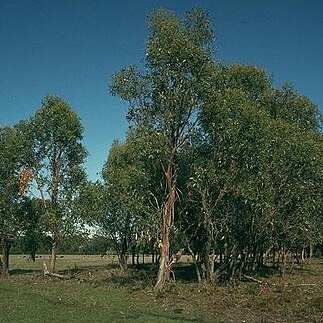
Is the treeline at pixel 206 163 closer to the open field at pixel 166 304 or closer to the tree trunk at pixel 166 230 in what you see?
the tree trunk at pixel 166 230

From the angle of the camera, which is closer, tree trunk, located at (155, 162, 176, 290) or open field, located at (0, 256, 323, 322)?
open field, located at (0, 256, 323, 322)

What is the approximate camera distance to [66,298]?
1320 inches

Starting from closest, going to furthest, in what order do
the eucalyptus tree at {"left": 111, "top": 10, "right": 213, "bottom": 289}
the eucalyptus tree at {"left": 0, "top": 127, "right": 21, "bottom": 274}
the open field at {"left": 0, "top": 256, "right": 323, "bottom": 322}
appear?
the open field at {"left": 0, "top": 256, "right": 323, "bottom": 322}
the eucalyptus tree at {"left": 111, "top": 10, "right": 213, "bottom": 289}
the eucalyptus tree at {"left": 0, "top": 127, "right": 21, "bottom": 274}

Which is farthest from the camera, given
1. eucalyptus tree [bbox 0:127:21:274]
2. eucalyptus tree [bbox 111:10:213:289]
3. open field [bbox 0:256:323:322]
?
eucalyptus tree [bbox 0:127:21:274]

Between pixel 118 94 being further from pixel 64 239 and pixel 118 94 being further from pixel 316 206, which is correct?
pixel 64 239

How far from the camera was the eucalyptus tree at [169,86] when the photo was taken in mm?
37562

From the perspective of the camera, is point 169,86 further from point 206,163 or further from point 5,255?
point 5,255

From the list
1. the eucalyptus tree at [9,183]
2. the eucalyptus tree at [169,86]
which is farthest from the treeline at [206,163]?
the eucalyptus tree at [9,183]

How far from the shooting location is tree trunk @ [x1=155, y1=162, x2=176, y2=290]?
126 feet

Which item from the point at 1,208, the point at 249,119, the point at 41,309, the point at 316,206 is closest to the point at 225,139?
the point at 249,119

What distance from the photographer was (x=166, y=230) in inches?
1543

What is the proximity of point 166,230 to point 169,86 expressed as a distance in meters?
11.3

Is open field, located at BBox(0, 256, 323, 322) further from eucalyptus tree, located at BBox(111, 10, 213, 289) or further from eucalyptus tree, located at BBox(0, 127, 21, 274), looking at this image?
eucalyptus tree, located at BBox(0, 127, 21, 274)

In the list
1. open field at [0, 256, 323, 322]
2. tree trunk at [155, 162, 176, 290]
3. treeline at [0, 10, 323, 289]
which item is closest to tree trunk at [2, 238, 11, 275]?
treeline at [0, 10, 323, 289]
